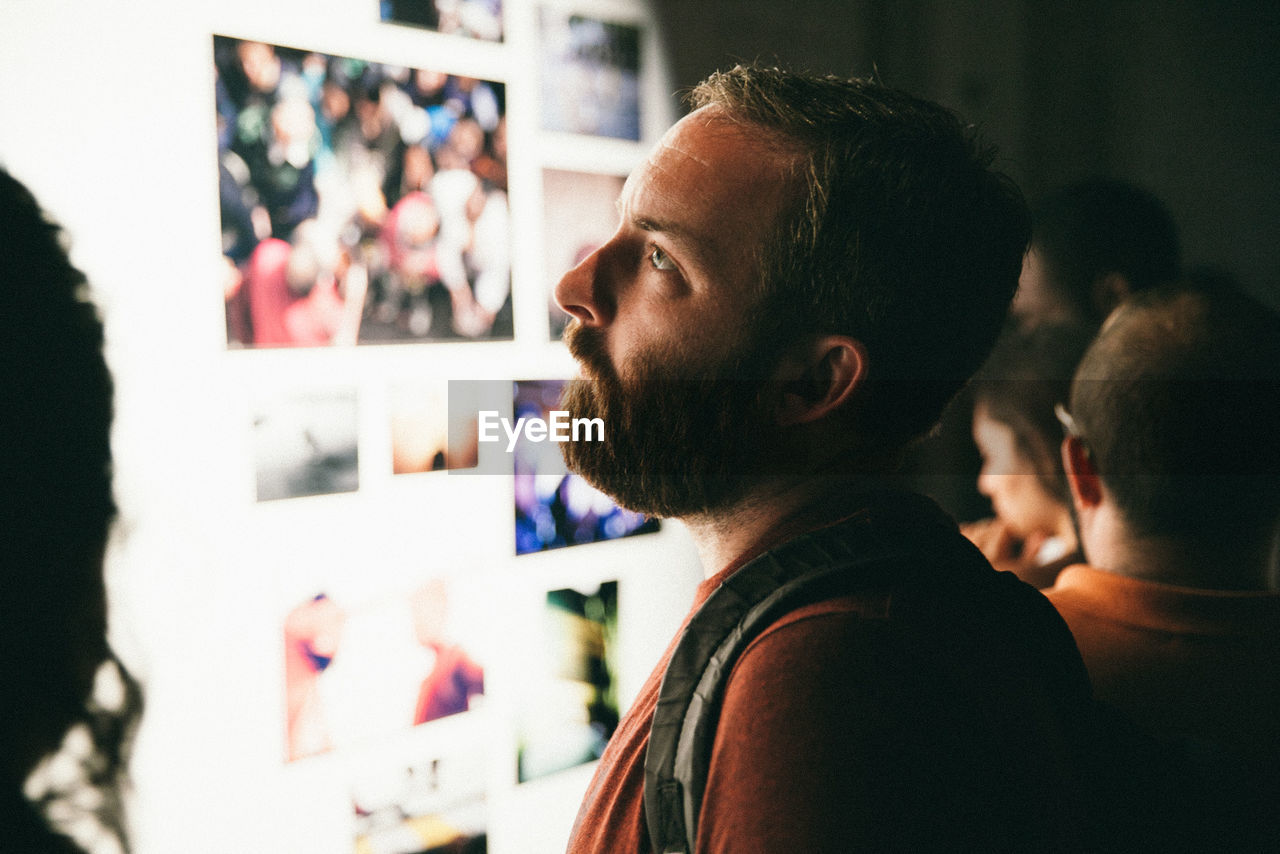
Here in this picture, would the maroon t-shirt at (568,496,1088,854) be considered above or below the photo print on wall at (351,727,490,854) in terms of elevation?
above

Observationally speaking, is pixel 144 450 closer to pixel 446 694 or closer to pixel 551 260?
pixel 446 694

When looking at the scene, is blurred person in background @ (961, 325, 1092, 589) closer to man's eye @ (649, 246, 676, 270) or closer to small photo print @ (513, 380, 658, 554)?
small photo print @ (513, 380, 658, 554)

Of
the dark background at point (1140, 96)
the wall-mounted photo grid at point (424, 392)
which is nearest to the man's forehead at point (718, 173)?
the wall-mounted photo grid at point (424, 392)

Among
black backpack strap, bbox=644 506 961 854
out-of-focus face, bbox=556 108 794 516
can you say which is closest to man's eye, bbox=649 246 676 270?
out-of-focus face, bbox=556 108 794 516

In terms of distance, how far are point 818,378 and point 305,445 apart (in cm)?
73

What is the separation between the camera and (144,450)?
110cm

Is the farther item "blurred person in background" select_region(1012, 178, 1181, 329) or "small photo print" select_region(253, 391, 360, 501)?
"blurred person in background" select_region(1012, 178, 1181, 329)

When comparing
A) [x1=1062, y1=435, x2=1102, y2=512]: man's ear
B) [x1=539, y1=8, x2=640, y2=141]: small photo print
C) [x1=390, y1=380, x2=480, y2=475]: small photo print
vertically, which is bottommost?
[x1=1062, y1=435, x2=1102, y2=512]: man's ear

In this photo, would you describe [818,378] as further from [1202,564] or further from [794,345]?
[1202,564]


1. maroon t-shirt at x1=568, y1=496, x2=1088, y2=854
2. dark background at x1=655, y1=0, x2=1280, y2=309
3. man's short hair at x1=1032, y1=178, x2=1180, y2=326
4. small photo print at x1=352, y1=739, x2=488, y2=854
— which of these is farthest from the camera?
dark background at x1=655, y1=0, x2=1280, y2=309

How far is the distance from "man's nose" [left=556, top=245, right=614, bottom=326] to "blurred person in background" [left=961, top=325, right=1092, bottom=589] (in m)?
1.16

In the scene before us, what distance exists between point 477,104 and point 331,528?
2.28 ft

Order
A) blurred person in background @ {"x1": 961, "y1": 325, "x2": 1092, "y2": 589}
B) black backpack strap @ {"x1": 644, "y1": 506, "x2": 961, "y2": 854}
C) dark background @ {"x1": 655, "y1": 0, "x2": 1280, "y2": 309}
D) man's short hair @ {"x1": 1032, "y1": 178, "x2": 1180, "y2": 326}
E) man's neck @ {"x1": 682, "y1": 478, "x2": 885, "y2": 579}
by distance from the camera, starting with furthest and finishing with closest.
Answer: dark background @ {"x1": 655, "y1": 0, "x2": 1280, "y2": 309}, man's short hair @ {"x1": 1032, "y1": 178, "x2": 1180, "y2": 326}, blurred person in background @ {"x1": 961, "y1": 325, "x2": 1092, "y2": 589}, man's neck @ {"x1": 682, "y1": 478, "x2": 885, "y2": 579}, black backpack strap @ {"x1": 644, "y1": 506, "x2": 961, "y2": 854}

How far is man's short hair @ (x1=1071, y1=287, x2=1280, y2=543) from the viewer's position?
1.09m
